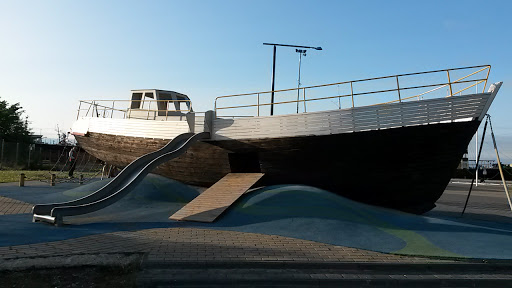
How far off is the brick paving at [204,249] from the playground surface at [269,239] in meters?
0.02

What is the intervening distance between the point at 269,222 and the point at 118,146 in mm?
7992

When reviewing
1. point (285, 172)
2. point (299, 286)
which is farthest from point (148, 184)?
point (299, 286)

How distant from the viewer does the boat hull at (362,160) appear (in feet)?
31.8

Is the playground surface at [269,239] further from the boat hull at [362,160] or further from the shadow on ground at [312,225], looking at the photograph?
the boat hull at [362,160]

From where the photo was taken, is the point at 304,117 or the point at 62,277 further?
the point at 304,117

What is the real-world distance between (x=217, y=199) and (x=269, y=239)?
3.15 m

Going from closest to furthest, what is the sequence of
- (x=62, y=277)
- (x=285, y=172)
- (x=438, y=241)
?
(x=62, y=277) < (x=438, y=241) < (x=285, y=172)

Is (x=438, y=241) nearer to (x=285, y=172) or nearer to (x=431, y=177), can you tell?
(x=431, y=177)

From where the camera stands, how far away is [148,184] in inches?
513

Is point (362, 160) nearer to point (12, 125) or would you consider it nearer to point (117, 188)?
point (117, 188)

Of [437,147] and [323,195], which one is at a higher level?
[437,147]

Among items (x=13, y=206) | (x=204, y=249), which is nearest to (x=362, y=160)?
(x=204, y=249)

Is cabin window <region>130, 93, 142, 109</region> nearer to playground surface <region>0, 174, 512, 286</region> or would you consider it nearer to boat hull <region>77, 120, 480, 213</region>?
boat hull <region>77, 120, 480, 213</region>

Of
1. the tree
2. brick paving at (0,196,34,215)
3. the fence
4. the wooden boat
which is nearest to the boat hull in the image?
the wooden boat
